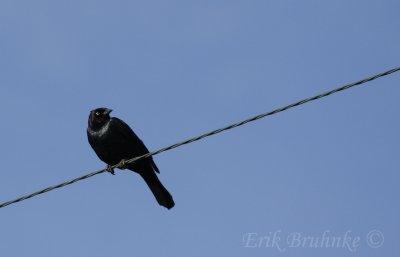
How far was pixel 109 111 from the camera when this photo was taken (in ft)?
32.0

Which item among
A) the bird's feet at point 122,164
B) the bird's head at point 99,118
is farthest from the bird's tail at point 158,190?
the bird's head at point 99,118

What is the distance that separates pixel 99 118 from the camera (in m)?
9.70

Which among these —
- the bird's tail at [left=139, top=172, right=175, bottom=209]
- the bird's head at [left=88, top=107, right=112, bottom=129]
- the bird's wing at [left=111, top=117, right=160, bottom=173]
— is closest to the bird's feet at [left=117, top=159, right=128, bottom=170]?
the bird's wing at [left=111, top=117, right=160, bottom=173]

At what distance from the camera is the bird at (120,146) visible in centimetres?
944

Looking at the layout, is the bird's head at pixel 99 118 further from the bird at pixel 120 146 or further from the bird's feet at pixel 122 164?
the bird's feet at pixel 122 164

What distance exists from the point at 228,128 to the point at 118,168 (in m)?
4.03

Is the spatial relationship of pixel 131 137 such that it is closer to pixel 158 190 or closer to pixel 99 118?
pixel 99 118

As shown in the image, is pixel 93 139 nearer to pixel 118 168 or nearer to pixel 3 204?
pixel 118 168

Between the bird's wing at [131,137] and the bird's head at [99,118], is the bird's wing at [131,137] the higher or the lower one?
the lower one

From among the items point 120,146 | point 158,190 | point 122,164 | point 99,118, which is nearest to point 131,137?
point 120,146

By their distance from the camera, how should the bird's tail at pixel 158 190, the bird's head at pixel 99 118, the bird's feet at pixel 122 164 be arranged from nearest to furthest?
the bird's feet at pixel 122 164
the bird's tail at pixel 158 190
the bird's head at pixel 99 118

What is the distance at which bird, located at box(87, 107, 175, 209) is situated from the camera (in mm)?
9438

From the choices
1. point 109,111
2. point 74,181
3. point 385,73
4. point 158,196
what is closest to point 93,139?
point 109,111

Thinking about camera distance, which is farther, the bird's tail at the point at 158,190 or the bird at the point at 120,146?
the bird's tail at the point at 158,190
